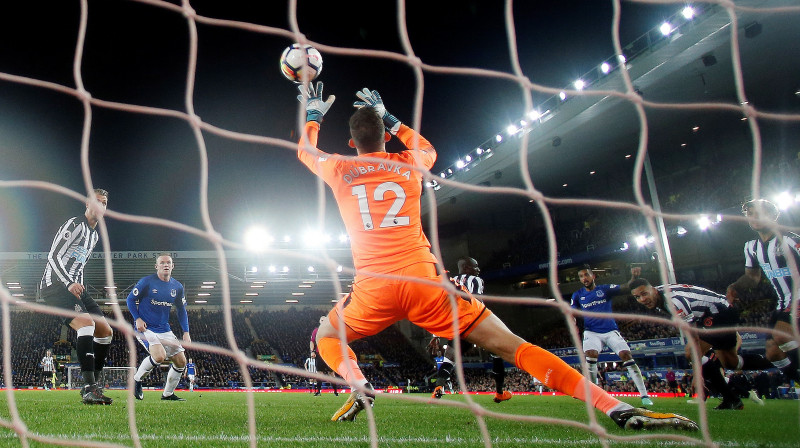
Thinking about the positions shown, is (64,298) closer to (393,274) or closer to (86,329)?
(86,329)

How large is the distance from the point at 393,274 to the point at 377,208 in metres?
0.40

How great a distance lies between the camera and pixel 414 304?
2994mm

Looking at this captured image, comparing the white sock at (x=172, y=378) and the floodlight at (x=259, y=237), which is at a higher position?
the floodlight at (x=259, y=237)

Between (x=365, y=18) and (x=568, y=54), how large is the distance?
8489 mm

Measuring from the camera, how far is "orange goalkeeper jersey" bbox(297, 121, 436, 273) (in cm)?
310

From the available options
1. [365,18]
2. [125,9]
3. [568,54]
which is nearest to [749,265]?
[365,18]

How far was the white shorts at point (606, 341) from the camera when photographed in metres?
7.66

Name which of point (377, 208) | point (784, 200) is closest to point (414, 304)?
point (377, 208)

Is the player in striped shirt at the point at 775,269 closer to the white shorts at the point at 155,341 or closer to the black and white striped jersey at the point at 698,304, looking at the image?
the black and white striped jersey at the point at 698,304

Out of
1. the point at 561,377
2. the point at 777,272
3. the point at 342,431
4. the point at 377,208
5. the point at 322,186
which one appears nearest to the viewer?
the point at 322,186

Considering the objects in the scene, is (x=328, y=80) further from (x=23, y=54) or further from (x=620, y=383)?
(x=620, y=383)

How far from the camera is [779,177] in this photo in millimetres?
17516

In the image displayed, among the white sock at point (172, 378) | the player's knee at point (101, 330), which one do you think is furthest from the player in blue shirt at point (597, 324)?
the player's knee at point (101, 330)

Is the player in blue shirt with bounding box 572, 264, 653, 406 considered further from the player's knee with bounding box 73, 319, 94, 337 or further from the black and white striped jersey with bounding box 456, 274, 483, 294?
the player's knee with bounding box 73, 319, 94, 337
